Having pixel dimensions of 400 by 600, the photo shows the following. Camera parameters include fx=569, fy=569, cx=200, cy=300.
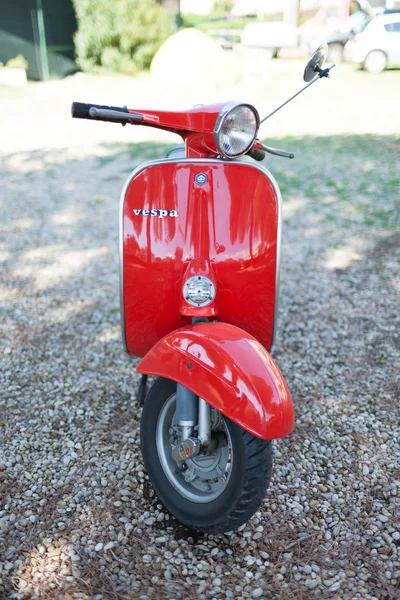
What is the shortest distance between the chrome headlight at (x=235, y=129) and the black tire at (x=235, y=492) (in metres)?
0.84

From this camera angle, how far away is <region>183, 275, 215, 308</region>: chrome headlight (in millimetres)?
2076

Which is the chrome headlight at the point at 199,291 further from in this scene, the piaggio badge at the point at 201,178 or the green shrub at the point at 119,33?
the green shrub at the point at 119,33

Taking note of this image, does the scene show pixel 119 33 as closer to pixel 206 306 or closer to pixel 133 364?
pixel 133 364

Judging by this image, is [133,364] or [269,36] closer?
[133,364]

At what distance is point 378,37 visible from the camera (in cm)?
1250

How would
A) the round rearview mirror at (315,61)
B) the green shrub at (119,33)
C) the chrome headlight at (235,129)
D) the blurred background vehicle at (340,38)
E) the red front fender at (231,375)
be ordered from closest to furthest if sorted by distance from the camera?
the red front fender at (231,375), the chrome headlight at (235,129), the round rearview mirror at (315,61), the green shrub at (119,33), the blurred background vehicle at (340,38)

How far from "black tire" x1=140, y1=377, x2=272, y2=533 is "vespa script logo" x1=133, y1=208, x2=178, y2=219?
62 cm

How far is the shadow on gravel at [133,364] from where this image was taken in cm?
202

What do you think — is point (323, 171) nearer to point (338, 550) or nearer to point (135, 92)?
point (338, 550)

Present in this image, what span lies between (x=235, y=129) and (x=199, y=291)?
0.58 meters

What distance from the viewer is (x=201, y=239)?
7.01 feet

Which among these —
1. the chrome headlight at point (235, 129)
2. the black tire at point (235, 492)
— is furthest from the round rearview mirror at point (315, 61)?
the black tire at point (235, 492)

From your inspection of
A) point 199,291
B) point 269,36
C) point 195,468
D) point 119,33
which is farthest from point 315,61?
point 269,36

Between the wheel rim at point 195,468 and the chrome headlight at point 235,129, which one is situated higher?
the chrome headlight at point 235,129
